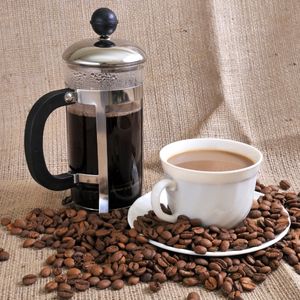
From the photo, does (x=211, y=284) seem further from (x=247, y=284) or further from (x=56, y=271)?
(x=56, y=271)

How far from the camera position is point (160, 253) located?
102cm

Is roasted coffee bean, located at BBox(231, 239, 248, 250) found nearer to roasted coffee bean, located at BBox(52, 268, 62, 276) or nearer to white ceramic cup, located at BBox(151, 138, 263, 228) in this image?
white ceramic cup, located at BBox(151, 138, 263, 228)

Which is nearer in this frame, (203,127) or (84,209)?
(84,209)

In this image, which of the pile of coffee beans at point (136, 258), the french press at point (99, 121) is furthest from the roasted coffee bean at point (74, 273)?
the french press at point (99, 121)

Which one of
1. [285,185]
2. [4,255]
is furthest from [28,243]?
[285,185]

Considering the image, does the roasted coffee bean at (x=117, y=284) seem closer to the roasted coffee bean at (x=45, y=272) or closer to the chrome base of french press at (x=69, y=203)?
the roasted coffee bean at (x=45, y=272)

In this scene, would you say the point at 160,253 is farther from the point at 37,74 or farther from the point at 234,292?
the point at 37,74

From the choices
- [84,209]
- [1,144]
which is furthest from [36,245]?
[1,144]

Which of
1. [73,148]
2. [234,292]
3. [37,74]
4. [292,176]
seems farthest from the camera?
[37,74]

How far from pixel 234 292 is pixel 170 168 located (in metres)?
0.20

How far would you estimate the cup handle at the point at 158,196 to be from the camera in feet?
3.39

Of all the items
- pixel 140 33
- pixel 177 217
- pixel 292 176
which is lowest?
pixel 292 176

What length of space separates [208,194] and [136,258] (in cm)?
14

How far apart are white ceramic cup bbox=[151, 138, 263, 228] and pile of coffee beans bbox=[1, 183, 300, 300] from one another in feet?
0.07
